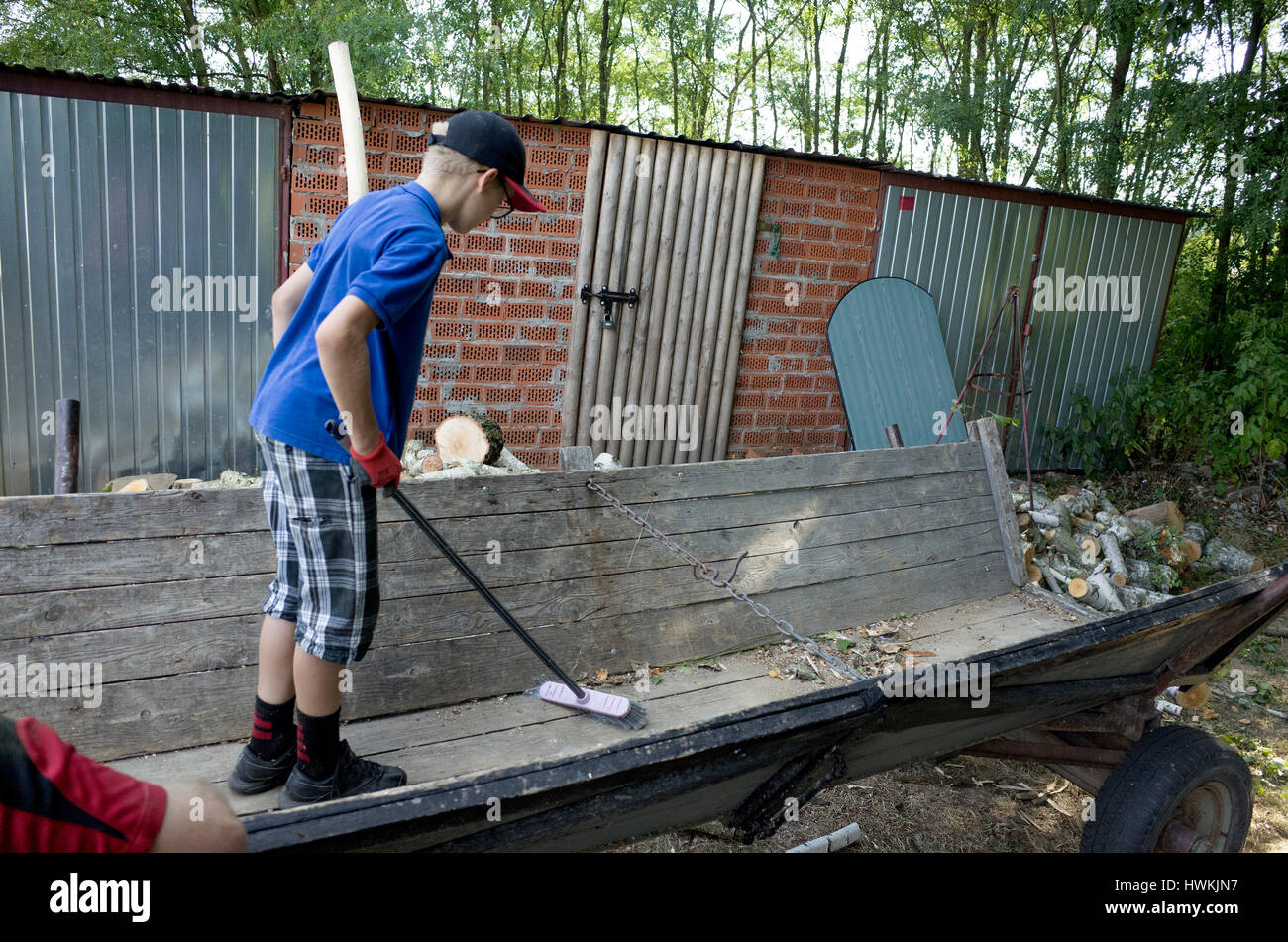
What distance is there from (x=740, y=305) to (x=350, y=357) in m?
5.50

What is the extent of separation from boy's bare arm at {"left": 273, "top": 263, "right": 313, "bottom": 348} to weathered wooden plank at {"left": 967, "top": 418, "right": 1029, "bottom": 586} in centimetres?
333

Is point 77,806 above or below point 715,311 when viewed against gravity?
below

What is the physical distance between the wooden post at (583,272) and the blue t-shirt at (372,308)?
428cm

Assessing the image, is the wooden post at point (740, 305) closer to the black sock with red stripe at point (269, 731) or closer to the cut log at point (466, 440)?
the cut log at point (466, 440)

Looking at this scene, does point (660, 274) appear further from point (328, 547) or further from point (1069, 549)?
point (328, 547)

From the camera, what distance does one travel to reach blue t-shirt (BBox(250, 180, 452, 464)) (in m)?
2.05

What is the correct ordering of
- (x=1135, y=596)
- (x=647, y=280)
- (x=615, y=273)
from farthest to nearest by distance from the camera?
(x=647, y=280) < (x=615, y=273) < (x=1135, y=596)

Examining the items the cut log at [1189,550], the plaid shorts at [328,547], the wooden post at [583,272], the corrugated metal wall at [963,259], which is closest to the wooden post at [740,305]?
the wooden post at [583,272]

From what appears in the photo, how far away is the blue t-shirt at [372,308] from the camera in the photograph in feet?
6.73

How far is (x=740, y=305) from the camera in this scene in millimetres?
7180

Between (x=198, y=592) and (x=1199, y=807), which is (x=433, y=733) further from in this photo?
(x=1199, y=807)

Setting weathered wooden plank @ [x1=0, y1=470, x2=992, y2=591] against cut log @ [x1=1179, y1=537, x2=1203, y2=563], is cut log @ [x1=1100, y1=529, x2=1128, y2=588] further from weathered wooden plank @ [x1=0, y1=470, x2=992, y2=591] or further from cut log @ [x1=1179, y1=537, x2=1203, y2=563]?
weathered wooden plank @ [x1=0, y1=470, x2=992, y2=591]

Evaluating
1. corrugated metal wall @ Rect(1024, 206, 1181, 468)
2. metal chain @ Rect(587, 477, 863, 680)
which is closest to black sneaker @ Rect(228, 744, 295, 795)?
metal chain @ Rect(587, 477, 863, 680)


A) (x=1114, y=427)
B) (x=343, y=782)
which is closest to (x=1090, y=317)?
(x=1114, y=427)
